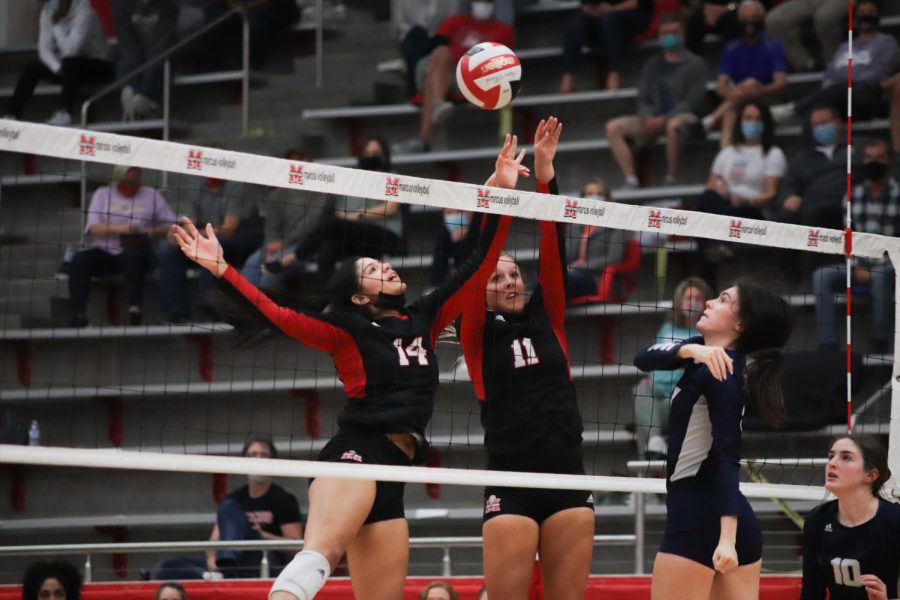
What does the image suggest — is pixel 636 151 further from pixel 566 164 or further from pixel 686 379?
pixel 686 379

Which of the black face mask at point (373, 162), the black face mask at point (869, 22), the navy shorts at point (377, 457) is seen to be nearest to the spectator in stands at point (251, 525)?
the black face mask at point (373, 162)

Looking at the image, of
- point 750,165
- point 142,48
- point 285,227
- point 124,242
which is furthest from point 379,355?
point 142,48

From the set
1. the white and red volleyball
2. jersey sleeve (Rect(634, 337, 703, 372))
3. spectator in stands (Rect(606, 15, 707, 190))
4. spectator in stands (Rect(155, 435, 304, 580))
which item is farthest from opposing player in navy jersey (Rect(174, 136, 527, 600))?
spectator in stands (Rect(606, 15, 707, 190))

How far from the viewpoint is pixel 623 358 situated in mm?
12703

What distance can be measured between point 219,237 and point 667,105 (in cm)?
452

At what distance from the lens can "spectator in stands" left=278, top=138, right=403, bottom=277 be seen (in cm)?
1251

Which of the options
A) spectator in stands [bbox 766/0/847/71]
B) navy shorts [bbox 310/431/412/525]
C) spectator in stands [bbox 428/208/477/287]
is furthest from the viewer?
spectator in stands [bbox 766/0/847/71]

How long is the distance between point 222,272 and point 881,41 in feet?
27.7

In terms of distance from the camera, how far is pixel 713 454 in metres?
6.27

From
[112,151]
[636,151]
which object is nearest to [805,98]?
[636,151]

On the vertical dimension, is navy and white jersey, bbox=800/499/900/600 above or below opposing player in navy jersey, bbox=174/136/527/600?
below

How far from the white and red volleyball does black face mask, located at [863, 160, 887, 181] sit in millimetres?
5060

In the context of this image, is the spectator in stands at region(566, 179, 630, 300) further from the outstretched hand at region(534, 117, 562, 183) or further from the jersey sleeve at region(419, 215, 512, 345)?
the jersey sleeve at region(419, 215, 512, 345)

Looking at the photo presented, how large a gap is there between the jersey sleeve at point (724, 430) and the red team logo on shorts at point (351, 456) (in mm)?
1693
